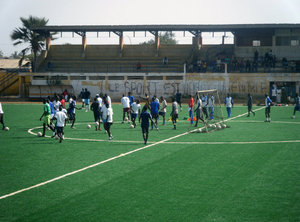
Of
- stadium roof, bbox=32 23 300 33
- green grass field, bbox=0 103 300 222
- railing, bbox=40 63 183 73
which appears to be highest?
stadium roof, bbox=32 23 300 33

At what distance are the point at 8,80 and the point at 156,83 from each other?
74.9 feet

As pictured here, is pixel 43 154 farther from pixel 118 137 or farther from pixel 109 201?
pixel 109 201

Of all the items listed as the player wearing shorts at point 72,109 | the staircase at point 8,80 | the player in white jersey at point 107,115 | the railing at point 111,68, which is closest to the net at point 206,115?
the player in white jersey at point 107,115

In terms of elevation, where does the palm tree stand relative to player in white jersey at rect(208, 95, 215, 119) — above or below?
above

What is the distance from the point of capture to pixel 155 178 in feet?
41.7

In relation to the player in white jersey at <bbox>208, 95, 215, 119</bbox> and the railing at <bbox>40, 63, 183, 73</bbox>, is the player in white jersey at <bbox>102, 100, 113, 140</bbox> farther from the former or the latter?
the railing at <bbox>40, 63, 183, 73</bbox>

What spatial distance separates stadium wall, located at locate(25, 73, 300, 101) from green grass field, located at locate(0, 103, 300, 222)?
102 feet

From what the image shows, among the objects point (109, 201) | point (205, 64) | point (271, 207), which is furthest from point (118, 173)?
point (205, 64)

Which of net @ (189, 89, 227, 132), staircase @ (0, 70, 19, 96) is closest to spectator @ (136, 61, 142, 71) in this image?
staircase @ (0, 70, 19, 96)

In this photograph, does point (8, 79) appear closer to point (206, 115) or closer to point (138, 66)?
point (138, 66)

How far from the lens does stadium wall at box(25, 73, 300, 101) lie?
52.4 meters

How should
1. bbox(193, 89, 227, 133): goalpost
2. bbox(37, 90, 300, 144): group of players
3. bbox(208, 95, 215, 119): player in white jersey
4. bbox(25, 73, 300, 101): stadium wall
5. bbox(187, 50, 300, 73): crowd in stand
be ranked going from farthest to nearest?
bbox(187, 50, 300, 73): crowd in stand < bbox(25, 73, 300, 101): stadium wall < bbox(208, 95, 215, 119): player in white jersey < bbox(193, 89, 227, 133): goalpost < bbox(37, 90, 300, 144): group of players

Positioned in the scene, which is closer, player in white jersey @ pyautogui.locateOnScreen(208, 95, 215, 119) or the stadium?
the stadium

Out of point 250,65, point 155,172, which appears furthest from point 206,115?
point 250,65
